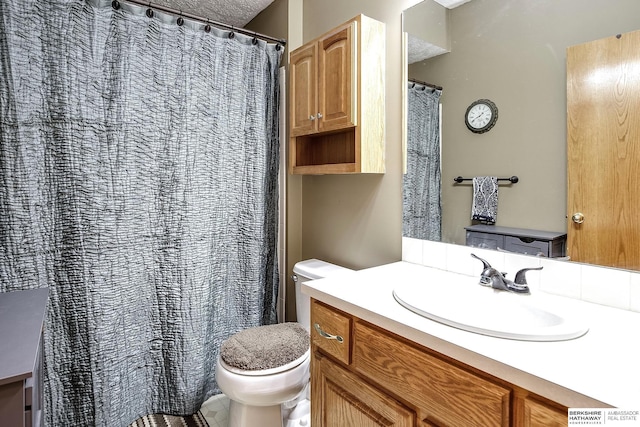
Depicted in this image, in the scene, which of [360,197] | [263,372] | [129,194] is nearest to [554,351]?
[263,372]

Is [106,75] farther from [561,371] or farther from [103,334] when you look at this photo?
[561,371]

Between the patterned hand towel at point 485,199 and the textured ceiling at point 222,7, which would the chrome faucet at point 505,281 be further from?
the textured ceiling at point 222,7

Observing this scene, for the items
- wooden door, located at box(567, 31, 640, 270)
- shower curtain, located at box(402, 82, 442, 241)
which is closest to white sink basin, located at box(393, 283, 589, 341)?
wooden door, located at box(567, 31, 640, 270)

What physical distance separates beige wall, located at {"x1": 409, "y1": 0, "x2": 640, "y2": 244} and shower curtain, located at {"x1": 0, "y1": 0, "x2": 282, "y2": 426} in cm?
111

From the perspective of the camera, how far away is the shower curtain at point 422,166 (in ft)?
4.93

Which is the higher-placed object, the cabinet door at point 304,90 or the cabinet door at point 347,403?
the cabinet door at point 304,90

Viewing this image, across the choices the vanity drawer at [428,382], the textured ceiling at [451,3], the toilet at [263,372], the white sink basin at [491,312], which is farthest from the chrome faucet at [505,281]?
the textured ceiling at [451,3]

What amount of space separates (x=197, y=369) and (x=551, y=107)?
6.56 ft

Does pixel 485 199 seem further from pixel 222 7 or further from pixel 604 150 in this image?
pixel 222 7

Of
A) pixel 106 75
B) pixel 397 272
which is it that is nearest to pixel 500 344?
pixel 397 272

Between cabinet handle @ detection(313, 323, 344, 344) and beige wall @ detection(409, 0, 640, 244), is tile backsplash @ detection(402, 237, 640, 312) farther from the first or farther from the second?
cabinet handle @ detection(313, 323, 344, 344)

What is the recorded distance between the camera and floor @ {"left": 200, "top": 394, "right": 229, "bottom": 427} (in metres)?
1.84

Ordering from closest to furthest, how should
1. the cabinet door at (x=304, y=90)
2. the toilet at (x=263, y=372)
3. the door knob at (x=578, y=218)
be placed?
the door knob at (x=578, y=218) < the toilet at (x=263, y=372) < the cabinet door at (x=304, y=90)

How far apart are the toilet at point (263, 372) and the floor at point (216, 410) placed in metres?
0.30
